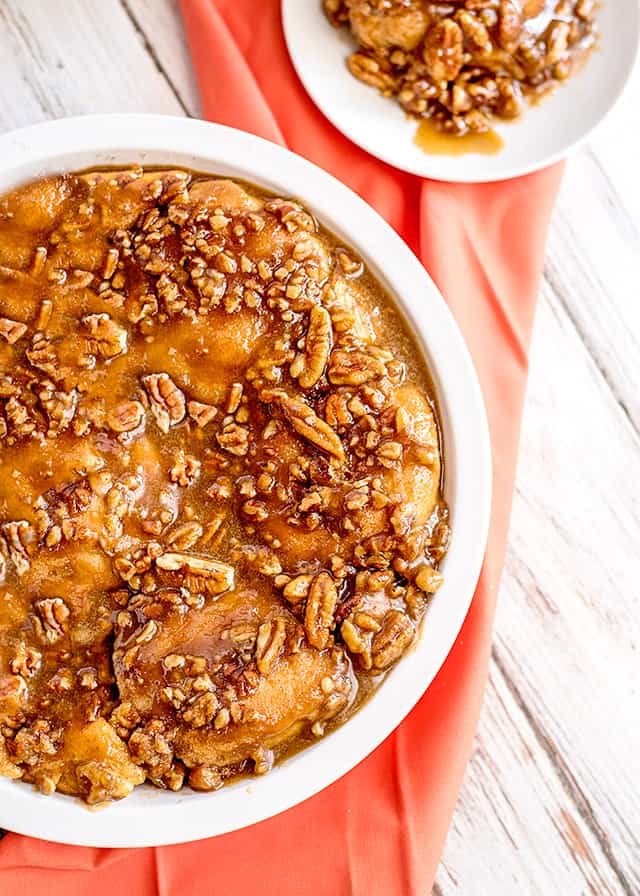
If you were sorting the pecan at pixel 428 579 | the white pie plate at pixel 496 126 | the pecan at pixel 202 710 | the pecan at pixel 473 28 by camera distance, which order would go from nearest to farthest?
the pecan at pixel 202 710
the pecan at pixel 428 579
the pecan at pixel 473 28
the white pie plate at pixel 496 126

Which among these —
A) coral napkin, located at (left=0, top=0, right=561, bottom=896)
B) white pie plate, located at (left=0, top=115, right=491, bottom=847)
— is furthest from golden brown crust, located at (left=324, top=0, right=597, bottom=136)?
white pie plate, located at (left=0, top=115, right=491, bottom=847)

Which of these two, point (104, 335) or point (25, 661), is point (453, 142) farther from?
point (25, 661)

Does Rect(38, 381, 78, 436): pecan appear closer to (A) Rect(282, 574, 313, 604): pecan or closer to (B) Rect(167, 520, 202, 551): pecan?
(B) Rect(167, 520, 202, 551): pecan

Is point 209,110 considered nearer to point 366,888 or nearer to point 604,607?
point 604,607

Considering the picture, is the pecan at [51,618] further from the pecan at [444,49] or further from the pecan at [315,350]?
the pecan at [444,49]

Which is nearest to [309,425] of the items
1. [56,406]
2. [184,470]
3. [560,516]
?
[184,470]

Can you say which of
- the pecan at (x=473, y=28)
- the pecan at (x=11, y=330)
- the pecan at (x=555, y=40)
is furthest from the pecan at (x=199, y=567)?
the pecan at (x=555, y=40)

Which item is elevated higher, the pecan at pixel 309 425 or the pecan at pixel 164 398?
the pecan at pixel 164 398
